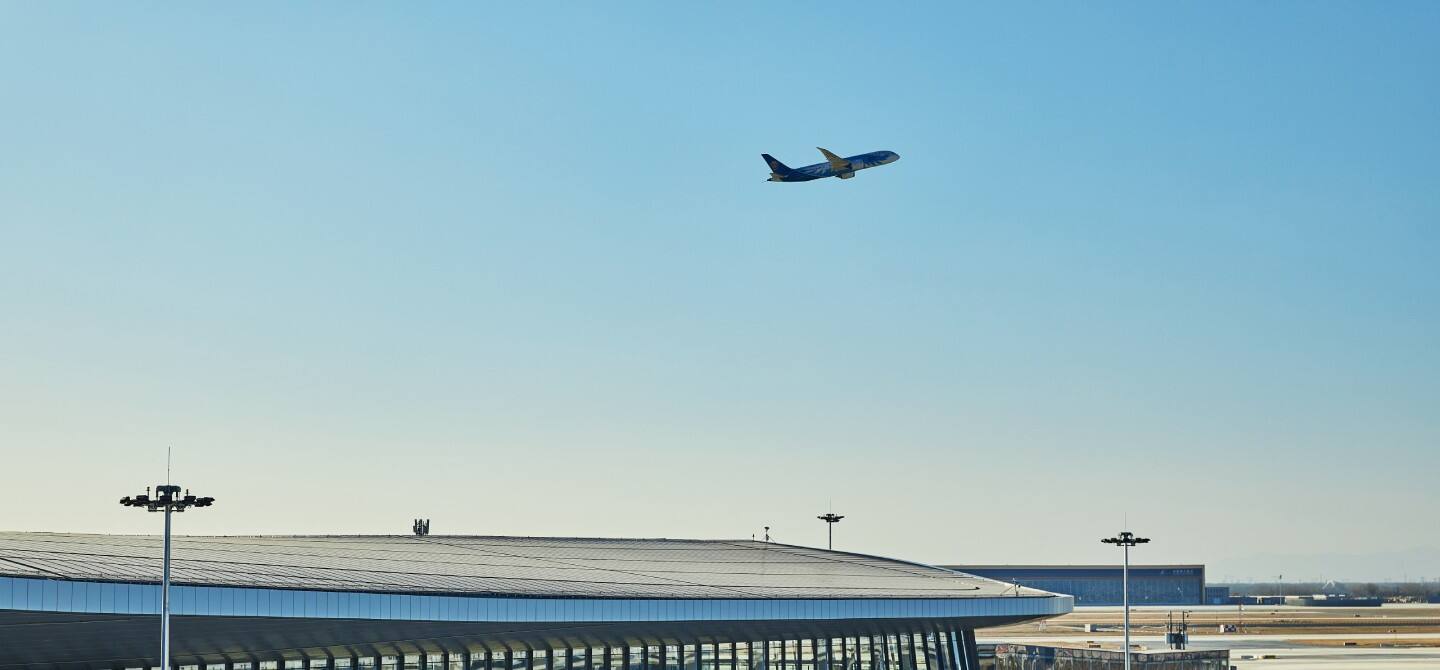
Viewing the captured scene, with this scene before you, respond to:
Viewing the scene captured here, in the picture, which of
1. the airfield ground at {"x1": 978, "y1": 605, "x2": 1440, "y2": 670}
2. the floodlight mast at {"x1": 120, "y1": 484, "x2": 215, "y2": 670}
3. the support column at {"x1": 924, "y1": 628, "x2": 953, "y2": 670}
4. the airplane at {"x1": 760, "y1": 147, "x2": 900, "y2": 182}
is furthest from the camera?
the airfield ground at {"x1": 978, "y1": 605, "x2": 1440, "y2": 670}

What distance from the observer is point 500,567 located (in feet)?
243

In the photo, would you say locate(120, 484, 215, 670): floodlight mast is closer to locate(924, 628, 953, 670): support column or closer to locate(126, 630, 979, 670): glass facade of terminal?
locate(126, 630, 979, 670): glass facade of terminal

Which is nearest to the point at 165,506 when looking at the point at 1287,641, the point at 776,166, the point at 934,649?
the point at 934,649

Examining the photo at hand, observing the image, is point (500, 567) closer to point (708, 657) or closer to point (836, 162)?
point (708, 657)

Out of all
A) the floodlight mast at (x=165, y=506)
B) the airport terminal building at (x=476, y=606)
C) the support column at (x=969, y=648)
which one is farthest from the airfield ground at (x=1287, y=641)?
the floodlight mast at (x=165, y=506)

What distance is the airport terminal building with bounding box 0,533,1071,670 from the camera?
47.4 metres

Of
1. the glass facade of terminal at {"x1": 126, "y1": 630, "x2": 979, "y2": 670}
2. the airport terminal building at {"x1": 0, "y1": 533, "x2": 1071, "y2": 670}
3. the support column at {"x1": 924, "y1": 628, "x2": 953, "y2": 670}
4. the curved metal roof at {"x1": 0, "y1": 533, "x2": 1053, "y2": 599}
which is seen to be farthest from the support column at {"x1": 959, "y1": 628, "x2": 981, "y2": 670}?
the curved metal roof at {"x1": 0, "y1": 533, "x2": 1053, "y2": 599}

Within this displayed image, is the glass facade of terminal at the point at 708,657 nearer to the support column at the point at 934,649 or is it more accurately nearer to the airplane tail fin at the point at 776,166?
the support column at the point at 934,649

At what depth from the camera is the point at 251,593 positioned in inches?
A: 1908

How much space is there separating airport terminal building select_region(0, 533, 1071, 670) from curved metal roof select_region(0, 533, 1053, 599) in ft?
0.74

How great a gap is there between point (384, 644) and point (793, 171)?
57932 mm

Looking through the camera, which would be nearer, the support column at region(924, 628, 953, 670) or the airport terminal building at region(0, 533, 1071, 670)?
the airport terminal building at region(0, 533, 1071, 670)

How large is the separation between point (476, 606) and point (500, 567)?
17414 millimetres

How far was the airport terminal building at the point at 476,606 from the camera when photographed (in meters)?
47.4
